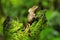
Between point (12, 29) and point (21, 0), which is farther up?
point (12, 29)

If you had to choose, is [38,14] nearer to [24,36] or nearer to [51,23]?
[24,36]

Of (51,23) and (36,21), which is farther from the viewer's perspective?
(51,23)

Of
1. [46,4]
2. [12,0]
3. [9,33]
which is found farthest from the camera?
[46,4]

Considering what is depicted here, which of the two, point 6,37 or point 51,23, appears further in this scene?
point 51,23

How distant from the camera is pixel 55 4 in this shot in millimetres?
2633

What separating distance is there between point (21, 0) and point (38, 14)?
1.72 metres

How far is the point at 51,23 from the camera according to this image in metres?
2.42

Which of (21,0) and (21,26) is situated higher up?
(21,26)

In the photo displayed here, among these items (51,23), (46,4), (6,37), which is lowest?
(51,23)

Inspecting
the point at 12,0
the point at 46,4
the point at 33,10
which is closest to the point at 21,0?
the point at 12,0

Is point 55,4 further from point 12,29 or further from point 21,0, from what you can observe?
point 12,29

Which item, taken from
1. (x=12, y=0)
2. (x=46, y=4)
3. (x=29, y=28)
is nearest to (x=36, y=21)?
(x=29, y=28)

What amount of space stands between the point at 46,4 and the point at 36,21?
1.90 m

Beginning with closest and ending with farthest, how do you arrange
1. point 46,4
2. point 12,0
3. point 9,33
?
point 9,33 < point 12,0 < point 46,4
